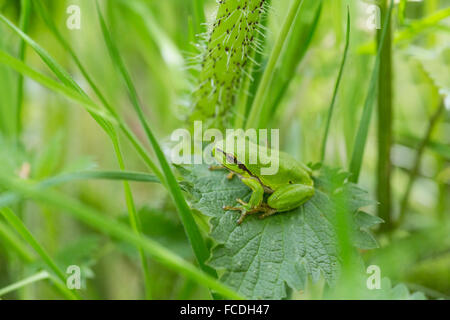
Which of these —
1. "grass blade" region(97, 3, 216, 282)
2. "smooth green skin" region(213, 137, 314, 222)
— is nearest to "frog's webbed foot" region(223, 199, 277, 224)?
"smooth green skin" region(213, 137, 314, 222)

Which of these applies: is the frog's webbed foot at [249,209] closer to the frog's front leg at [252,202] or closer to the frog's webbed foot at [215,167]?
the frog's front leg at [252,202]

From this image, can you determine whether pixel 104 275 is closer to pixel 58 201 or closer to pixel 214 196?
pixel 214 196

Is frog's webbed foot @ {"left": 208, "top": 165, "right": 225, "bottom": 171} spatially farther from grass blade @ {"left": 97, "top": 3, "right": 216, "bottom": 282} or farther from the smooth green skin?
grass blade @ {"left": 97, "top": 3, "right": 216, "bottom": 282}

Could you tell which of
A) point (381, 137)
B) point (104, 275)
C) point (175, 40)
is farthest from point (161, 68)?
point (381, 137)

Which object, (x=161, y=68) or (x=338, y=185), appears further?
(x=161, y=68)

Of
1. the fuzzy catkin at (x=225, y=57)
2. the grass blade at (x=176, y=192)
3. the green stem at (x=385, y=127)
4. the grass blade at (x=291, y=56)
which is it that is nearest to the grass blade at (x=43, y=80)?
the grass blade at (x=176, y=192)
